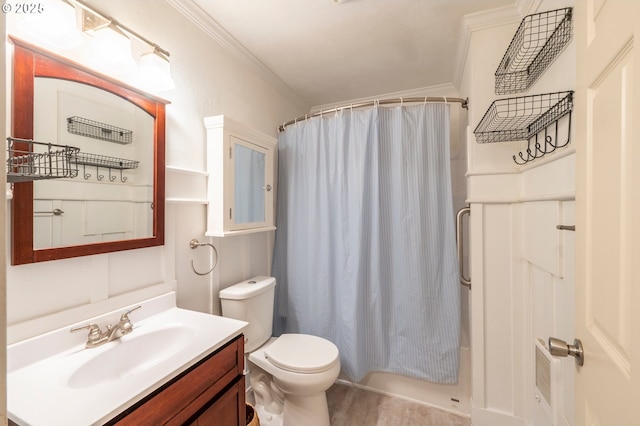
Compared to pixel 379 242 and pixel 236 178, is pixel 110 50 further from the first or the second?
pixel 379 242

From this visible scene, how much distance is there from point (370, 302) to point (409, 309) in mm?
252

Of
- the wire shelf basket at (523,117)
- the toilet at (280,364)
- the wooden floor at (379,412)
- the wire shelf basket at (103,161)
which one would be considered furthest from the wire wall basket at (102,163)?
the wooden floor at (379,412)

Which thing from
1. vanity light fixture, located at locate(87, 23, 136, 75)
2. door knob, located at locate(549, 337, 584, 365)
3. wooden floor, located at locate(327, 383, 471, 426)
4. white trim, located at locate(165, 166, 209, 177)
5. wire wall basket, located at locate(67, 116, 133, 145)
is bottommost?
wooden floor, located at locate(327, 383, 471, 426)

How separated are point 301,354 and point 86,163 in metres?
1.38

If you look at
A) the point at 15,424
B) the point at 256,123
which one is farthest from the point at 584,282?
the point at 256,123

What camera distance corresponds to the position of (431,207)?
1717mm

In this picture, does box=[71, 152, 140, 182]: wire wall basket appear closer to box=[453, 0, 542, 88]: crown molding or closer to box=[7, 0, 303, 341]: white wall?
box=[7, 0, 303, 341]: white wall

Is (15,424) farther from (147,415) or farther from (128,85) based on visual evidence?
(128,85)

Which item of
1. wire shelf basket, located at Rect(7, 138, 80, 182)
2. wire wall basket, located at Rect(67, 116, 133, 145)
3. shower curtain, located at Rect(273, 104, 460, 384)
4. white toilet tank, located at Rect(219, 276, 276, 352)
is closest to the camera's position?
wire shelf basket, located at Rect(7, 138, 80, 182)

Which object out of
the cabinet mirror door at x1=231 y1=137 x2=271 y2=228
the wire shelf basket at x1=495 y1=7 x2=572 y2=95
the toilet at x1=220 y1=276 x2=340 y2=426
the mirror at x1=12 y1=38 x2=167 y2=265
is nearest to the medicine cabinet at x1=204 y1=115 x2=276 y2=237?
the cabinet mirror door at x1=231 y1=137 x2=271 y2=228

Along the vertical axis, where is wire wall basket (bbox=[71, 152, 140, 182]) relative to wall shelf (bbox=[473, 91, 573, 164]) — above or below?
below

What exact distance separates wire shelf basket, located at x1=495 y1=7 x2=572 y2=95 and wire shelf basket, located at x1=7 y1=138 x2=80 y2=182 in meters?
1.68

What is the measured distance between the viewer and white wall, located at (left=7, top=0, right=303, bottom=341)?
93 cm

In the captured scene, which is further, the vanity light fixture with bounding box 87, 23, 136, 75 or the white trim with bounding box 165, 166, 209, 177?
the white trim with bounding box 165, 166, 209, 177
